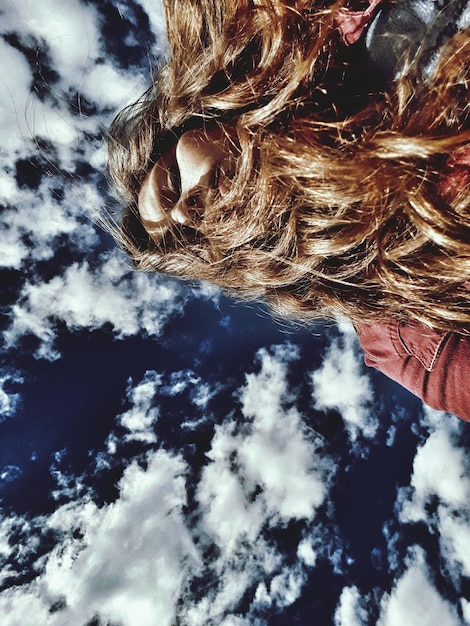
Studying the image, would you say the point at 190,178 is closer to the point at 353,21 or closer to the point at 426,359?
the point at 353,21

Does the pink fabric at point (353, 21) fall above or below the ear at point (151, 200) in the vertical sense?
above

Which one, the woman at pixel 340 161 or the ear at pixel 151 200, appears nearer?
the woman at pixel 340 161

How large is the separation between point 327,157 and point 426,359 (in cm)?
80

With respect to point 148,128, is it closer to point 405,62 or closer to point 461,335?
point 405,62

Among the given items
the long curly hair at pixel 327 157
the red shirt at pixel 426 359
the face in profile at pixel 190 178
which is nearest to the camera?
the long curly hair at pixel 327 157

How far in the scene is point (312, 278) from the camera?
64.4 inches

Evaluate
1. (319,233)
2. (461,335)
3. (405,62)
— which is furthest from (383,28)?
(461,335)

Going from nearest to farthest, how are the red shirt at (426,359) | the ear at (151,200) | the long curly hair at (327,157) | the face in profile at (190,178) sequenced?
the long curly hair at (327,157) < the red shirt at (426,359) < the face in profile at (190,178) < the ear at (151,200)

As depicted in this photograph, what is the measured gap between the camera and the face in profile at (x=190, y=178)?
4.81ft

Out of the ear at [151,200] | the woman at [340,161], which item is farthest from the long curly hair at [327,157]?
the ear at [151,200]

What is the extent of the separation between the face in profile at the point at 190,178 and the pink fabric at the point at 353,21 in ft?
1.61

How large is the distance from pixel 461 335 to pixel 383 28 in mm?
1009

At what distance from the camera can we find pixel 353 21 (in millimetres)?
1235

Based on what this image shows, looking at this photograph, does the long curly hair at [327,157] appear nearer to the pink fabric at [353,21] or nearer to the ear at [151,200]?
the pink fabric at [353,21]
